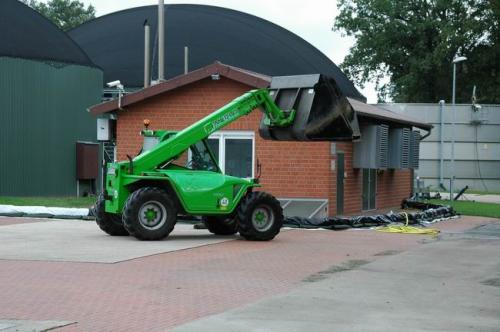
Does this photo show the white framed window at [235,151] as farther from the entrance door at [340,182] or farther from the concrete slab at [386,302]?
the concrete slab at [386,302]

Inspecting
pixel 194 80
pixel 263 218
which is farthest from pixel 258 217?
pixel 194 80

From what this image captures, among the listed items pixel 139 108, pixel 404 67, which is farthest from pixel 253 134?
pixel 404 67

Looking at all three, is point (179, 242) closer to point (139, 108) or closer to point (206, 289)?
point (206, 289)

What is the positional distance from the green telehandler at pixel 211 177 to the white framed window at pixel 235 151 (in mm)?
5095

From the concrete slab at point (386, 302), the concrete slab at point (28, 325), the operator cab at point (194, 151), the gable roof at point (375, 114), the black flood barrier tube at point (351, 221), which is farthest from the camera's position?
the gable roof at point (375, 114)

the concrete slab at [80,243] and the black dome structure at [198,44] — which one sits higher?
the black dome structure at [198,44]

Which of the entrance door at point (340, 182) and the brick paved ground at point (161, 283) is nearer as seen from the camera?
the brick paved ground at point (161, 283)

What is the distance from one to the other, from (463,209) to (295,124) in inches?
573

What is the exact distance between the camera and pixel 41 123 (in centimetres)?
3189

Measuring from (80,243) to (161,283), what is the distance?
196 inches

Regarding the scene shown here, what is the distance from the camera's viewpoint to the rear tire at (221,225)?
17.7 meters

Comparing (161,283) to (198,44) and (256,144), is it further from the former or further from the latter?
(198,44)

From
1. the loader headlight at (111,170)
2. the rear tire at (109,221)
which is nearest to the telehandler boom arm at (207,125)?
the loader headlight at (111,170)

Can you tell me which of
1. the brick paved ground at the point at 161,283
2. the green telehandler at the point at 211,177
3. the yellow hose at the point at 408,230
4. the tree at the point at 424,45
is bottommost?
the yellow hose at the point at 408,230
